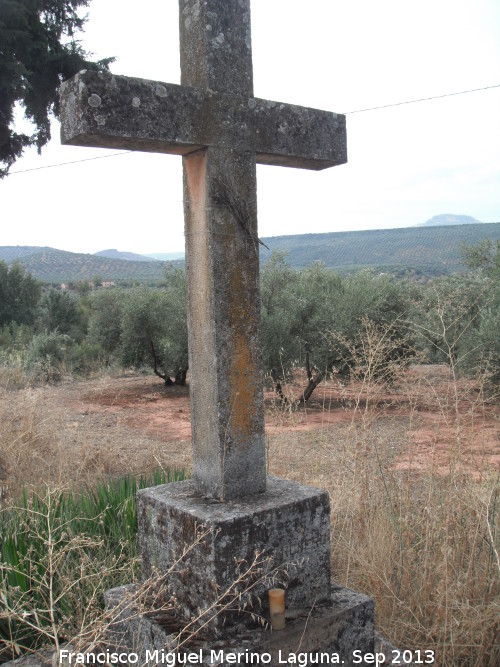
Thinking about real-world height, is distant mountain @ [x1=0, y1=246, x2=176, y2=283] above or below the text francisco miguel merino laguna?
above

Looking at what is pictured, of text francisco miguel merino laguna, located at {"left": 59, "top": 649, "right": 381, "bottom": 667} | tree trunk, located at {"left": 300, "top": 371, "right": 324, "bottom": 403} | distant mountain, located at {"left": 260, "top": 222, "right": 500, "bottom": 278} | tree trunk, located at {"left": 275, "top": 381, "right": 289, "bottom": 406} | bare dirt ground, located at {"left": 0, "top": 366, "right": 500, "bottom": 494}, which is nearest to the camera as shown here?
text francisco miguel merino laguna, located at {"left": 59, "top": 649, "right": 381, "bottom": 667}

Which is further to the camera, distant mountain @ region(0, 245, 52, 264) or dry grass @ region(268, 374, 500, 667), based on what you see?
distant mountain @ region(0, 245, 52, 264)

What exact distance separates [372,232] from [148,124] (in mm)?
78782

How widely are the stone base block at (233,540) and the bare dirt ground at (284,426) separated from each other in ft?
3.32

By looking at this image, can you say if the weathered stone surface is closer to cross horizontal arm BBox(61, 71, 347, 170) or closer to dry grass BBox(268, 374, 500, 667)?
cross horizontal arm BBox(61, 71, 347, 170)

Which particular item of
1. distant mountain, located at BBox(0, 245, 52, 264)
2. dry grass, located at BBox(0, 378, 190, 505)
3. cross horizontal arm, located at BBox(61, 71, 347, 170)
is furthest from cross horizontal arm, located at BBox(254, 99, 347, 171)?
distant mountain, located at BBox(0, 245, 52, 264)

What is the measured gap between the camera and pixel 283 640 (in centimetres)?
208

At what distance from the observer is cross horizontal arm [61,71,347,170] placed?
2055 mm

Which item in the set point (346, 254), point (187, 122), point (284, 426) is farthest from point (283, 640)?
point (346, 254)

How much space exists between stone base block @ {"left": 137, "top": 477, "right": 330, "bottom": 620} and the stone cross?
145 millimetres

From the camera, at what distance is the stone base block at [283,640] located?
1999mm

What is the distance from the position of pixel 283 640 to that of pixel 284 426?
269 inches

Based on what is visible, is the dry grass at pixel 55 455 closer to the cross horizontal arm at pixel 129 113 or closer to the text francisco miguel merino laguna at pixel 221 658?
the text francisco miguel merino laguna at pixel 221 658

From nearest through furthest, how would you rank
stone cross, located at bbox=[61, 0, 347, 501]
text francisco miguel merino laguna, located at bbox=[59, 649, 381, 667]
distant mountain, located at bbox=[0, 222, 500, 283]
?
text francisco miguel merino laguna, located at bbox=[59, 649, 381, 667]
stone cross, located at bbox=[61, 0, 347, 501]
distant mountain, located at bbox=[0, 222, 500, 283]
